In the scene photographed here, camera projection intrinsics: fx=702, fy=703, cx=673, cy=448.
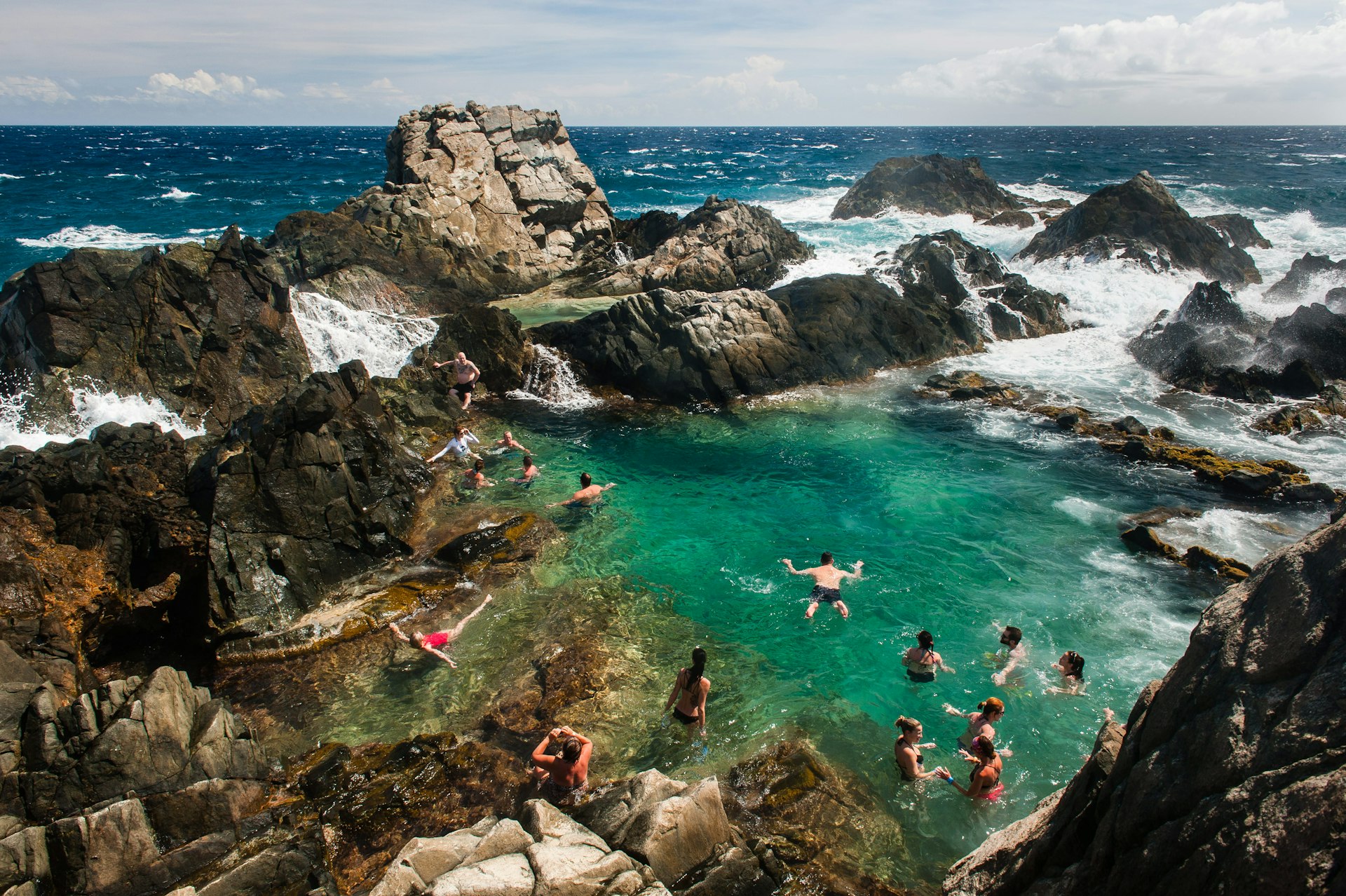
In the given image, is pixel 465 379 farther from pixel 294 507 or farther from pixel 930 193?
pixel 930 193

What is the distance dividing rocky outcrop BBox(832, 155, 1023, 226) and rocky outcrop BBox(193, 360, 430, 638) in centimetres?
4996

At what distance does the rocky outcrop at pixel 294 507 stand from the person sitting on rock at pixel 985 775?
12098 millimetres

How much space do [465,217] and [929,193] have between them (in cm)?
3845

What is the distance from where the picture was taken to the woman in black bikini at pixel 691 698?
10.9m

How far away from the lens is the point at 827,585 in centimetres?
1452

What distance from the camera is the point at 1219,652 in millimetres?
5410

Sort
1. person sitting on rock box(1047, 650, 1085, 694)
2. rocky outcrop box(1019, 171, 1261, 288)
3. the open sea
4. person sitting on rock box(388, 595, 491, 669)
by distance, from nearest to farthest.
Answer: the open sea
person sitting on rock box(1047, 650, 1085, 694)
person sitting on rock box(388, 595, 491, 669)
rocky outcrop box(1019, 171, 1261, 288)

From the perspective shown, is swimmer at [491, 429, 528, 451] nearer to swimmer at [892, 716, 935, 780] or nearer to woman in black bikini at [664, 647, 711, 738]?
woman in black bikini at [664, 647, 711, 738]

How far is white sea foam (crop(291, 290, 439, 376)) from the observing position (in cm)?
2628

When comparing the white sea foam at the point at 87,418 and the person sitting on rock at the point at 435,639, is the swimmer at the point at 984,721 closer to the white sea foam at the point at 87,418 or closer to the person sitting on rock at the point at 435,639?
the person sitting on rock at the point at 435,639

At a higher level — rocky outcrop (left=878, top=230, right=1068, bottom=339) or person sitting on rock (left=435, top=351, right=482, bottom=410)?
rocky outcrop (left=878, top=230, right=1068, bottom=339)

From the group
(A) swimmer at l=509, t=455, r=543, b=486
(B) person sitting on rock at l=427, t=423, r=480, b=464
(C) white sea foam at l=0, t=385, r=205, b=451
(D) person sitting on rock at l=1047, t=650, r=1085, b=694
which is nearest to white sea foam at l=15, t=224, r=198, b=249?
(C) white sea foam at l=0, t=385, r=205, b=451

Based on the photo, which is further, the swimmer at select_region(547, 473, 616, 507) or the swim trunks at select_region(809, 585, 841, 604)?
the swimmer at select_region(547, 473, 616, 507)

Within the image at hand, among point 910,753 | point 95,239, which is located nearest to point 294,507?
point 910,753
